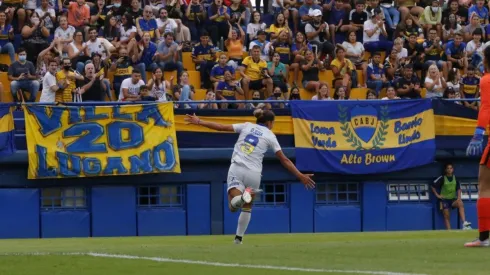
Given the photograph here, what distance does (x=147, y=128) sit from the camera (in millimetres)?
23312

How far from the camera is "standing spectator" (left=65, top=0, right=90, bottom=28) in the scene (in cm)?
2639

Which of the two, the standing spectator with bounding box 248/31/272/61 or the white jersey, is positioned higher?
the standing spectator with bounding box 248/31/272/61

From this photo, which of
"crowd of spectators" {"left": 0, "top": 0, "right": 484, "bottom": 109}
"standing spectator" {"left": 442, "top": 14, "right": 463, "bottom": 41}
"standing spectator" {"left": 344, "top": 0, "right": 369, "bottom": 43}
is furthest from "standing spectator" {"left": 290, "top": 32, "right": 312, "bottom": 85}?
"standing spectator" {"left": 442, "top": 14, "right": 463, "bottom": 41}

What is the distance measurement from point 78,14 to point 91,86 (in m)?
3.09

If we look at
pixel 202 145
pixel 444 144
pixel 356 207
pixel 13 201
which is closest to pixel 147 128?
pixel 202 145

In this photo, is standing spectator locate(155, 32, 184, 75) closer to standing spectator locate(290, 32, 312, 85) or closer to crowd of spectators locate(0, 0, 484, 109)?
crowd of spectators locate(0, 0, 484, 109)

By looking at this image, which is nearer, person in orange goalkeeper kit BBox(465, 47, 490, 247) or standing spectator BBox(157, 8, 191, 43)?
person in orange goalkeeper kit BBox(465, 47, 490, 247)

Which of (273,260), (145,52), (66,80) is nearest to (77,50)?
(145,52)

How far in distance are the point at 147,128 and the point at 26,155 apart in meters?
2.31

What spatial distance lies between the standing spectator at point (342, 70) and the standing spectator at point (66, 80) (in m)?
5.84

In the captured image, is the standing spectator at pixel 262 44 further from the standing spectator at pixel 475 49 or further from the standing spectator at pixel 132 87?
the standing spectator at pixel 475 49

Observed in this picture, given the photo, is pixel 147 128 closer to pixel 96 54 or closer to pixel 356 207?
pixel 96 54

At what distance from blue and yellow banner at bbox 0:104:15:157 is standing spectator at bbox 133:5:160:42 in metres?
4.53

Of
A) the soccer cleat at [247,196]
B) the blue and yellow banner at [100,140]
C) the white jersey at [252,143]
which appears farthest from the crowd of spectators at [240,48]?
the soccer cleat at [247,196]
